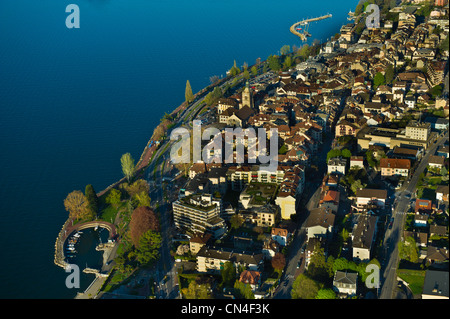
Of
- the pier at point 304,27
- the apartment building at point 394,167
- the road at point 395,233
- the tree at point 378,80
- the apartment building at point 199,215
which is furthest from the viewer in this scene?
the pier at point 304,27

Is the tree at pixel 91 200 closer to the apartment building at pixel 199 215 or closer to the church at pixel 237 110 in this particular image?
the apartment building at pixel 199 215

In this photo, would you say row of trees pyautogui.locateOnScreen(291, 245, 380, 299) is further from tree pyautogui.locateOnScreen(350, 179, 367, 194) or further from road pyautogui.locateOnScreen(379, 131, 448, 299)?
tree pyautogui.locateOnScreen(350, 179, 367, 194)

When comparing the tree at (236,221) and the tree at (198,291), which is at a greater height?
the tree at (236,221)

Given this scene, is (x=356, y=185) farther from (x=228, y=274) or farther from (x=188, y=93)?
(x=188, y=93)

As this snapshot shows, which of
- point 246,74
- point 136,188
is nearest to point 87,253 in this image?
point 136,188

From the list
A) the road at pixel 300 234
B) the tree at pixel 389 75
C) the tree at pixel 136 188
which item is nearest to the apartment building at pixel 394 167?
the road at pixel 300 234

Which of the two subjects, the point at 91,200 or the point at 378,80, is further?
the point at 378,80
